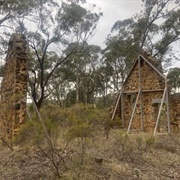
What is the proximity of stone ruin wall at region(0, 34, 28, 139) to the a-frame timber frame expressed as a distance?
6422mm

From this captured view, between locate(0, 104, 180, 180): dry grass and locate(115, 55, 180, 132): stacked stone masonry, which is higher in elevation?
locate(115, 55, 180, 132): stacked stone masonry

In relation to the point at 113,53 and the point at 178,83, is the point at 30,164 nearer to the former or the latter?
the point at 113,53

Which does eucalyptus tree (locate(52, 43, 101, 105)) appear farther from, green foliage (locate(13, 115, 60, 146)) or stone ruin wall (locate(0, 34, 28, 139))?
green foliage (locate(13, 115, 60, 146))

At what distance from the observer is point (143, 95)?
15.1 m

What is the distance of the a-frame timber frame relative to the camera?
1432cm

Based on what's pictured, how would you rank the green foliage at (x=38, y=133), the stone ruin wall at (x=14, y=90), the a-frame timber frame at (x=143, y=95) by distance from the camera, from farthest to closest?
the a-frame timber frame at (x=143, y=95) < the stone ruin wall at (x=14, y=90) < the green foliage at (x=38, y=133)

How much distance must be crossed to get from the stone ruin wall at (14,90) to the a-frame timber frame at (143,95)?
642cm

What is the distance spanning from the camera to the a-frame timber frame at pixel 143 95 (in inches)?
564

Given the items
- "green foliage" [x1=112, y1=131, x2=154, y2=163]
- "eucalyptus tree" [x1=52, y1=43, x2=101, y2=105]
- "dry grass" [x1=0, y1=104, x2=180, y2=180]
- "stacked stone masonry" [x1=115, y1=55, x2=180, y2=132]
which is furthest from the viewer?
"eucalyptus tree" [x1=52, y1=43, x2=101, y2=105]

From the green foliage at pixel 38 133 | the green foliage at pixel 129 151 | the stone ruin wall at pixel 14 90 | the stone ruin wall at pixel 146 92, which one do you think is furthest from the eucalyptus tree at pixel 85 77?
the green foliage at pixel 38 133

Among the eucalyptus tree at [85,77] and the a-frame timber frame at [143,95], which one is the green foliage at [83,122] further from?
the eucalyptus tree at [85,77]

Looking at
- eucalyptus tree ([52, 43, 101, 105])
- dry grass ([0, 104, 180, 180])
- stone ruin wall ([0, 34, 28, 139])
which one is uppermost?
eucalyptus tree ([52, 43, 101, 105])

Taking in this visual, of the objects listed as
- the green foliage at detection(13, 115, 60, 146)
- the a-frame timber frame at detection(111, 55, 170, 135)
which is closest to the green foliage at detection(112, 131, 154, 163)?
the green foliage at detection(13, 115, 60, 146)

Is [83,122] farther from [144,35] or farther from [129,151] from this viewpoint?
[144,35]
